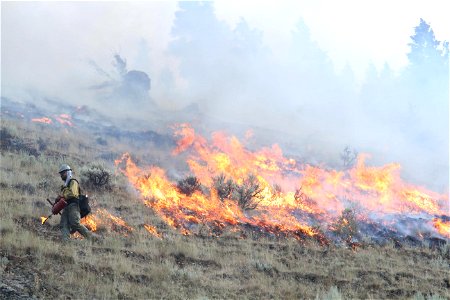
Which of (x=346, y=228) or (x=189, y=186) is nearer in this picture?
(x=346, y=228)

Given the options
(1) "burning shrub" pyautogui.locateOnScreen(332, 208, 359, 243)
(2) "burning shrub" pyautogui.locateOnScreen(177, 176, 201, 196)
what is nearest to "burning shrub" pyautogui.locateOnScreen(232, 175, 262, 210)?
(2) "burning shrub" pyautogui.locateOnScreen(177, 176, 201, 196)

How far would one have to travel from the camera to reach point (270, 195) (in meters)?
17.8

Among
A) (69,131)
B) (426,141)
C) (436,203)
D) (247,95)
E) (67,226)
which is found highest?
(247,95)

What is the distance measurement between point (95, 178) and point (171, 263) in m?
6.46

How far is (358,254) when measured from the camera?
12.2m

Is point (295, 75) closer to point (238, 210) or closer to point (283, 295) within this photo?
point (238, 210)

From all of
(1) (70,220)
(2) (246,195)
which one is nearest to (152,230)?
(1) (70,220)

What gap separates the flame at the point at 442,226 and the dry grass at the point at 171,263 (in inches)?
120

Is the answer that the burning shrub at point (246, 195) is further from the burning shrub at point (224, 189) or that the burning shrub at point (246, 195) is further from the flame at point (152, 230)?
the flame at point (152, 230)

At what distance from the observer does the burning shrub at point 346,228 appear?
1411cm

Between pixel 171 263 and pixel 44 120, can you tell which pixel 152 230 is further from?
pixel 44 120

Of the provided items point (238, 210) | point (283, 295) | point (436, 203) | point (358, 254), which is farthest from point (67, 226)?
point (436, 203)

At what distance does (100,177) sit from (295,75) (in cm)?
5075

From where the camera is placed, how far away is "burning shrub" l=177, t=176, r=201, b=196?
16125 millimetres
